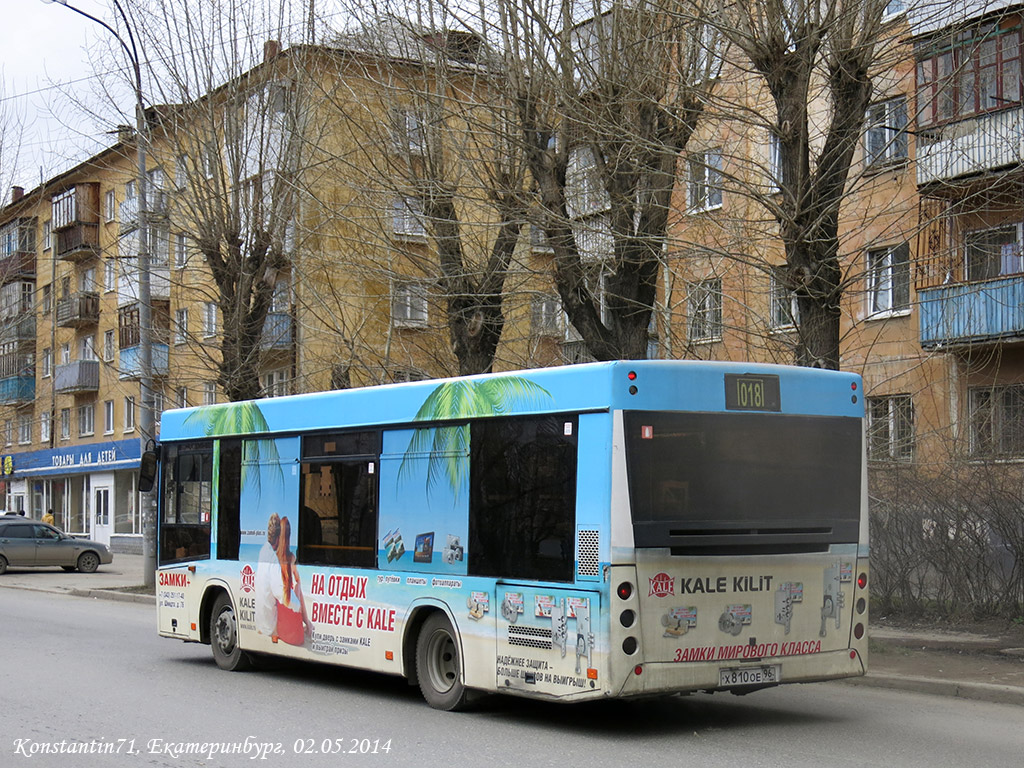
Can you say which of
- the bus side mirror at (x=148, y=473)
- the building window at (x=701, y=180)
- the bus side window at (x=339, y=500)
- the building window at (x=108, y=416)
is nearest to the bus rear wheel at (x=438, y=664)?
the bus side window at (x=339, y=500)

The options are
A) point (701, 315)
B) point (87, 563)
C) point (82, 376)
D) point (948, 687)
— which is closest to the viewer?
point (948, 687)

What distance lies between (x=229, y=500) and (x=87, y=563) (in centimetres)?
2341

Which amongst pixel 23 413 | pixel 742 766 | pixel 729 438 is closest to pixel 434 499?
pixel 729 438

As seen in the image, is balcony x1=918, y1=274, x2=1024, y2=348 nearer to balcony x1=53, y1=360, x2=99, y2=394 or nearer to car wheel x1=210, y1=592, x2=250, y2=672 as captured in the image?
car wheel x1=210, y1=592, x2=250, y2=672

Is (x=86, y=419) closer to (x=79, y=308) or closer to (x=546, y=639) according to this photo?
(x=79, y=308)

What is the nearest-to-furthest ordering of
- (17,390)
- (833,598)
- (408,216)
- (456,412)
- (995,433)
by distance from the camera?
(833,598)
(456,412)
(995,433)
(408,216)
(17,390)

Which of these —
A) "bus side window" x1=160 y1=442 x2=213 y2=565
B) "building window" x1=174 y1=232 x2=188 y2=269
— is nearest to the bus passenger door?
"bus side window" x1=160 y1=442 x2=213 y2=565

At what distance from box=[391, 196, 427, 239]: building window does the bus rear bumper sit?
30.1 ft

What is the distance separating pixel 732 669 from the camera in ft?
29.2

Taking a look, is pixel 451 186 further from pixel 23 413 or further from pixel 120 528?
pixel 23 413

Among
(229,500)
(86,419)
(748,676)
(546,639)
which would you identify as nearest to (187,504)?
(229,500)

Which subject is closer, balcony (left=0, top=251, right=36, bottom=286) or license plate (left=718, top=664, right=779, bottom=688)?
license plate (left=718, top=664, right=779, bottom=688)

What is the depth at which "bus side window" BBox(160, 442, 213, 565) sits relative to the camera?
44.0 feet

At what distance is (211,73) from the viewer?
23.1m
